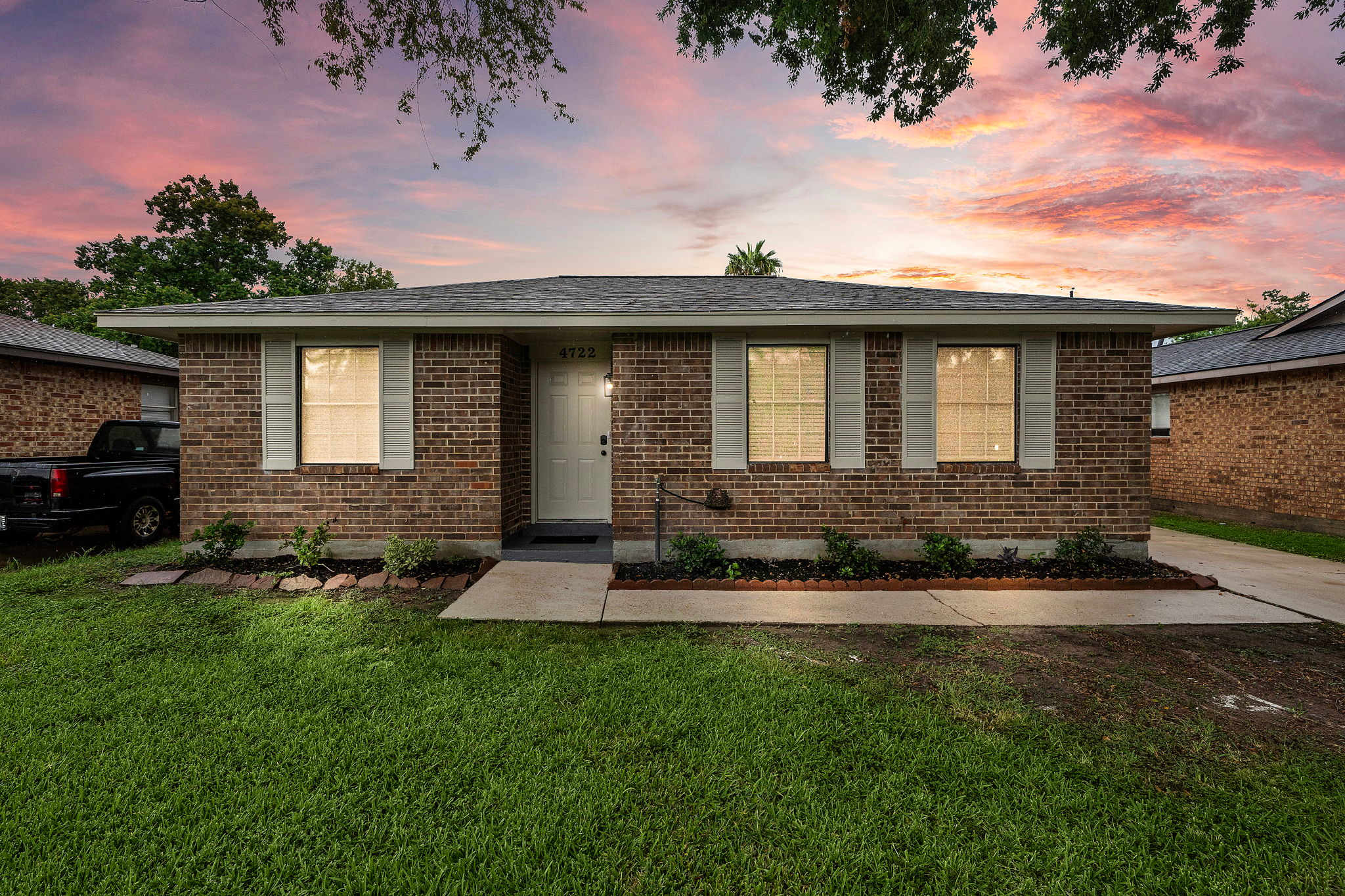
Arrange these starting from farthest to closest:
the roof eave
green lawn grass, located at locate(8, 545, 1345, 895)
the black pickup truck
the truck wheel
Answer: the roof eave → the truck wheel → the black pickup truck → green lawn grass, located at locate(8, 545, 1345, 895)

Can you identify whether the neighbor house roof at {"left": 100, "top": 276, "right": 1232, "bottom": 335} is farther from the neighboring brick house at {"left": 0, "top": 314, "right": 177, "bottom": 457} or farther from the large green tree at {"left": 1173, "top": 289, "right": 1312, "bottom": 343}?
the large green tree at {"left": 1173, "top": 289, "right": 1312, "bottom": 343}

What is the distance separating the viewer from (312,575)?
5547 millimetres

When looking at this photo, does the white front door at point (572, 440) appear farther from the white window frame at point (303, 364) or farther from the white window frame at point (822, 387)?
the white window frame at point (822, 387)

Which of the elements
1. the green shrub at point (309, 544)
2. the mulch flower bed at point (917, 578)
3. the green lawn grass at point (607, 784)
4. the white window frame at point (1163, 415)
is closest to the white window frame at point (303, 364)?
the green shrub at point (309, 544)

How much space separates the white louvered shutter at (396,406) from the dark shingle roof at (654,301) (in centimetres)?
48

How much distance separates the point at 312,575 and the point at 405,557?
3.29 feet

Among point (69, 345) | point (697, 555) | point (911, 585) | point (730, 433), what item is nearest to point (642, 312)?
point (730, 433)

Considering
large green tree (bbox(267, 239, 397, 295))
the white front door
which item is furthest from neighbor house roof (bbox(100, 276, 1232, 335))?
large green tree (bbox(267, 239, 397, 295))

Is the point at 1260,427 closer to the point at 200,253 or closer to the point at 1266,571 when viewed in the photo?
the point at 1266,571

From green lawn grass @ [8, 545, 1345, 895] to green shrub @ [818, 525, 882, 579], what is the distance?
6.96 ft

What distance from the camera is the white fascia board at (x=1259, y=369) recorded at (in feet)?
27.2

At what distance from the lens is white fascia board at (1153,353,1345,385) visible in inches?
327

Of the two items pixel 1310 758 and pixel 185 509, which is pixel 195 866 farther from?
pixel 185 509

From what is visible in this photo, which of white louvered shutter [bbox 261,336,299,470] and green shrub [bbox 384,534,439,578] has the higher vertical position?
white louvered shutter [bbox 261,336,299,470]
